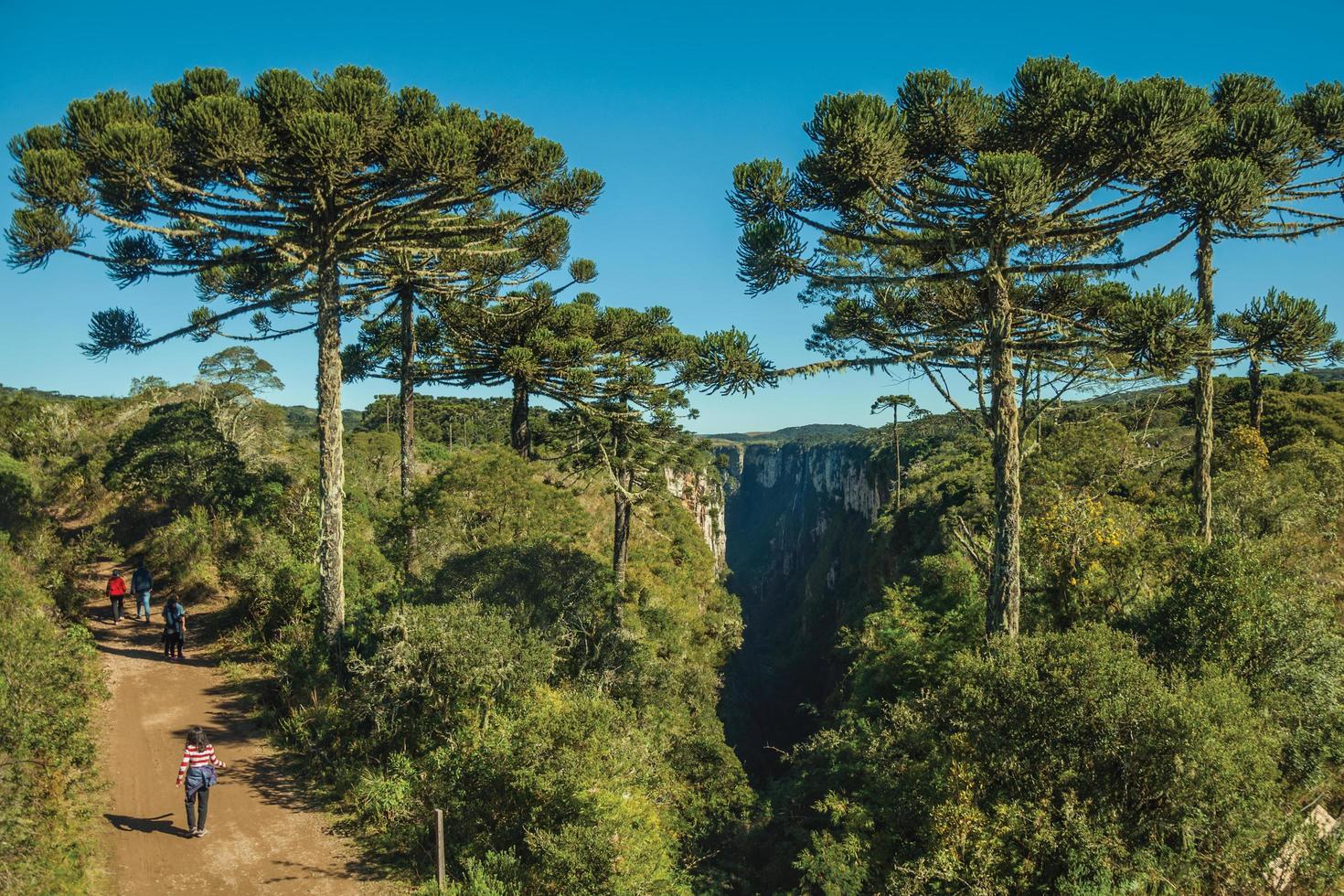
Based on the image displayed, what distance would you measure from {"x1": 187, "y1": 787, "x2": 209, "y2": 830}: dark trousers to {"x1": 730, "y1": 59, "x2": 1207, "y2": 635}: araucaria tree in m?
9.22

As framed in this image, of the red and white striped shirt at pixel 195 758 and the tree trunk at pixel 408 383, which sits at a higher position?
the tree trunk at pixel 408 383

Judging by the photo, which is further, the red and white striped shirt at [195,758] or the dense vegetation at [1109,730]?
the red and white striped shirt at [195,758]

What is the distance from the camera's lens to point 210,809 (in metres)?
8.73

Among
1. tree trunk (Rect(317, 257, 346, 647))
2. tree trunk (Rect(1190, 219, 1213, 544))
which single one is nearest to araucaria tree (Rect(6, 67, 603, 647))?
tree trunk (Rect(317, 257, 346, 647))

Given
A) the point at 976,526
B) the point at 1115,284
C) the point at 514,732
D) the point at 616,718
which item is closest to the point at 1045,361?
the point at 1115,284

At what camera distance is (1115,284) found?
11664 millimetres

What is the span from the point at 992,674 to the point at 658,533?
2272cm

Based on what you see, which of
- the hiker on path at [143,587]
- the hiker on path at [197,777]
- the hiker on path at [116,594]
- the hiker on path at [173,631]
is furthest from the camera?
the hiker on path at [143,587]

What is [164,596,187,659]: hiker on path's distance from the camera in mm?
12703

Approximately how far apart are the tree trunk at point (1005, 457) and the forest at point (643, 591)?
0.05 meters

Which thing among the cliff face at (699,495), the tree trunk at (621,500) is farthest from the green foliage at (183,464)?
the cliff face at (699,495)

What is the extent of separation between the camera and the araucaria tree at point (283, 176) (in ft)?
31.7

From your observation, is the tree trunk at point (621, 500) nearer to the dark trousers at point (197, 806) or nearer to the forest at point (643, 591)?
the forest at point (643, 591)

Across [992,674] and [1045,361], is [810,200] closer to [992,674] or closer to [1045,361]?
[1045,361]
